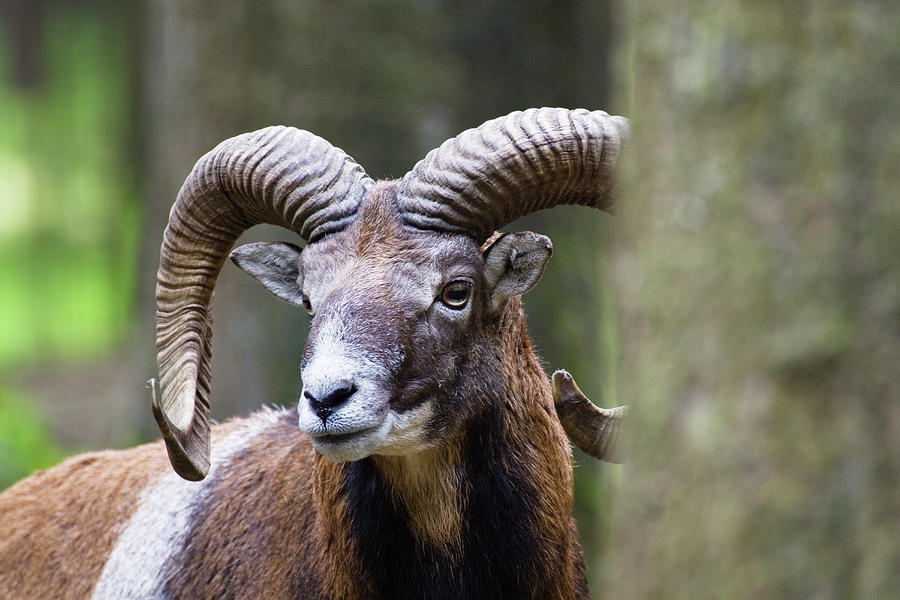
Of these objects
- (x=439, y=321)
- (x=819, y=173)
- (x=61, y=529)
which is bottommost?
(x=61, y=529)

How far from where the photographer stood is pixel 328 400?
5.18 meters

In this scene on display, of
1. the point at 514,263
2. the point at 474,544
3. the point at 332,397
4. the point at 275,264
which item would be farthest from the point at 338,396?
the point at 275,264

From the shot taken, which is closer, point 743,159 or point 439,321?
point 743,159

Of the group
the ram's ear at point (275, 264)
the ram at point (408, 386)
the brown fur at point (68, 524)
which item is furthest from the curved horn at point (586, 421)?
the brown fur at point (68, 524)

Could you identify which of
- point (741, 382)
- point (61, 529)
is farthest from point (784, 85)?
point (61, 529)

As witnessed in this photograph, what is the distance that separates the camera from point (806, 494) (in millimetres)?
3154

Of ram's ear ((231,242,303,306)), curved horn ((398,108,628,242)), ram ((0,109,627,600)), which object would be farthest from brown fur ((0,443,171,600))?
curved horn ((398,108,628,242))

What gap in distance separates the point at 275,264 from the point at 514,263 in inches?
58.9

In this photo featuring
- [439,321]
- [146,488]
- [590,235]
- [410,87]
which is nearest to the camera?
[439,321]

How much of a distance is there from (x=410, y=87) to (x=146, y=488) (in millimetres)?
6846

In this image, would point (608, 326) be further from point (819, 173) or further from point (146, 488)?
point (819, 173)

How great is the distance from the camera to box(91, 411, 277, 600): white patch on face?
22.2 ft

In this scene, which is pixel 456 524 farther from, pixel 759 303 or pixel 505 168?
pixel 759 303

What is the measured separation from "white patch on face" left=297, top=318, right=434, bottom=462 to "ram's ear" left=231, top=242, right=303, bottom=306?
1278mm
